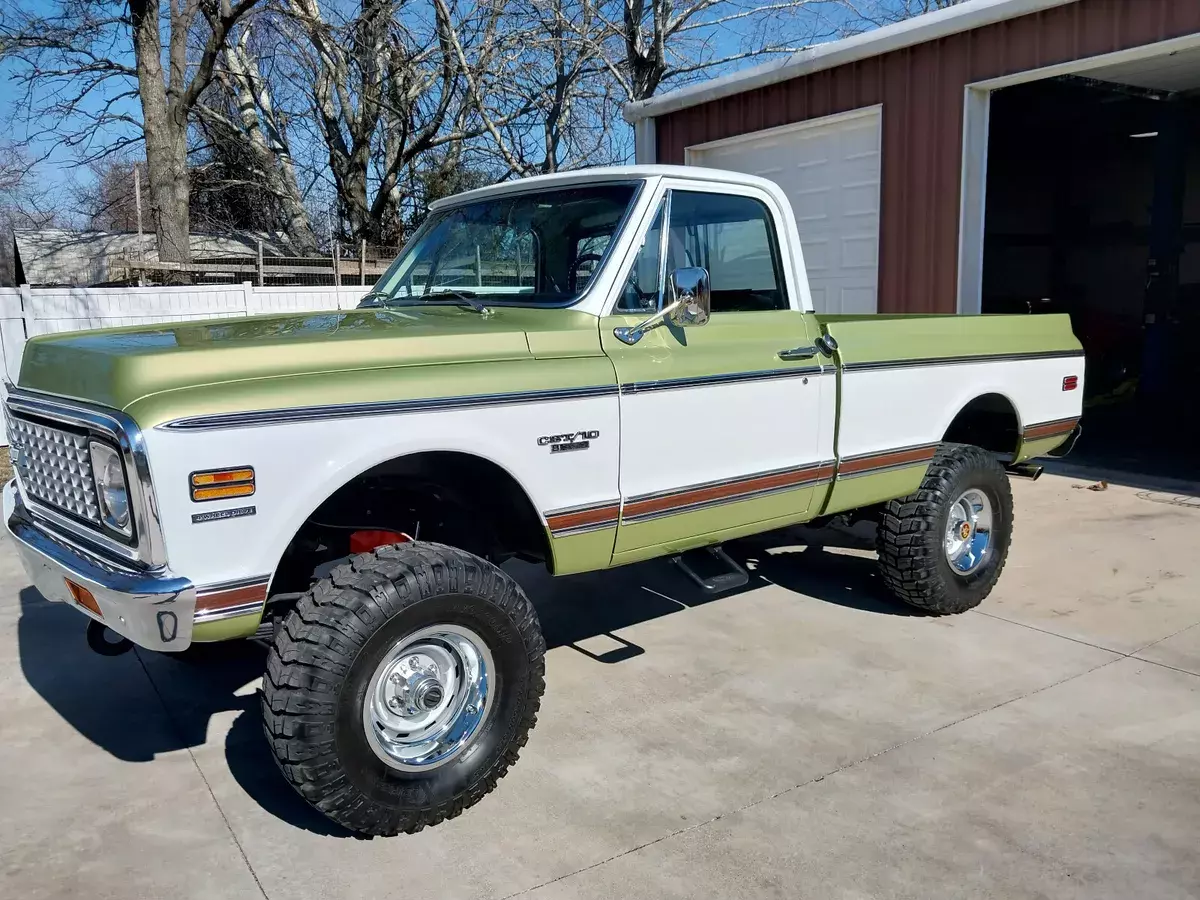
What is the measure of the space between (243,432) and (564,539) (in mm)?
1253

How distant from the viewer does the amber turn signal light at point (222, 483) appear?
279 cm

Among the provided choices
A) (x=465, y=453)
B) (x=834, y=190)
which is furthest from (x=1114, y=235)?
(x=465, y=453)

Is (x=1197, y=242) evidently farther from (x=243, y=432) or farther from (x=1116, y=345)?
(x=243, y=432)

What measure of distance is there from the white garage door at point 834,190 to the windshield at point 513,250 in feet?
18.3

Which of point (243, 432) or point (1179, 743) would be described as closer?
point (243, 432)

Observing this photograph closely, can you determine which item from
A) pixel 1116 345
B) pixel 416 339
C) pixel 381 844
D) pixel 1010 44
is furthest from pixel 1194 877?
pixel 1116 345

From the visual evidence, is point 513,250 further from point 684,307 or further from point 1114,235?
point 1114,235

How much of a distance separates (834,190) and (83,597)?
8.29 m

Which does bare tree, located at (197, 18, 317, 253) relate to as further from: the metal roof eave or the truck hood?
the truck hood

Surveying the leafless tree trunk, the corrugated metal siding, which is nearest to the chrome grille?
the corrugated metal siding

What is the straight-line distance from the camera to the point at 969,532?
5.45 m

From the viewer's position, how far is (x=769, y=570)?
6180 mm

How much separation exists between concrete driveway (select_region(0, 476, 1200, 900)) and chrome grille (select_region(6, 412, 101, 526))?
1062 mm

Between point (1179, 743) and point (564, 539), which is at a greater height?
point (564, 539)
